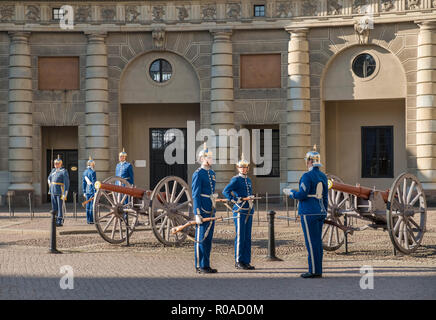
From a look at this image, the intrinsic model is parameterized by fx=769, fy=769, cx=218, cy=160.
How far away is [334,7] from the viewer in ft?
88.3

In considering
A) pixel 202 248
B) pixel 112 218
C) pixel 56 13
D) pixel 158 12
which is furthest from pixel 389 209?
pixel 56 13

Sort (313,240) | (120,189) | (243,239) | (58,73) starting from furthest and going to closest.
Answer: (58,73)
(120,189)
(243,239)
(313,240)

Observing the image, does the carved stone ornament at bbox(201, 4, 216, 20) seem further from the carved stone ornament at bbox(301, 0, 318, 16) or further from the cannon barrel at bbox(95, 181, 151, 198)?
the cannon barrel at bbox(95, 181, 151, 198)

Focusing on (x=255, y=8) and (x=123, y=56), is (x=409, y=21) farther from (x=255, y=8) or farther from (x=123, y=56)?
(x=123, y=56)

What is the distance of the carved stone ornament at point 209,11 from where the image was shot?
27.6m

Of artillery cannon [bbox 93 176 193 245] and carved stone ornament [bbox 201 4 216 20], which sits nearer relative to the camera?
artillery cannon [bbox 93 176 193 245]

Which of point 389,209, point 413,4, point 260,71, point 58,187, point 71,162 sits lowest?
point 389,209

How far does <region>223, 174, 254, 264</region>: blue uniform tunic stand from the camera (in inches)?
491

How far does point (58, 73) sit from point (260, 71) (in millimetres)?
7392

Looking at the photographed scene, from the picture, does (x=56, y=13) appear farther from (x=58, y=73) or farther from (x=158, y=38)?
(x=158, y=38)

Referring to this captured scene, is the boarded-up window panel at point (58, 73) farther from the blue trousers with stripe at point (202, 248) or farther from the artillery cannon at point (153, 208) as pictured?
the blue trousers with stripe at point (202, 248)

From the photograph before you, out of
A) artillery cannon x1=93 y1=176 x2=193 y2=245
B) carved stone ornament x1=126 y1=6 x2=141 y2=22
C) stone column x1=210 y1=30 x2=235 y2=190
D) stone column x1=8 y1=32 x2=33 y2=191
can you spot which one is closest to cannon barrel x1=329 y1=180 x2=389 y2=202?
artillery cannon x1=93 y1=176 x2=193 y2=245

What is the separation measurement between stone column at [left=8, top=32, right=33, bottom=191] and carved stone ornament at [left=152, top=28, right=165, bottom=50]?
4568 mm
